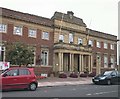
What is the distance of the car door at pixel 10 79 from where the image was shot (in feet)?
61.4

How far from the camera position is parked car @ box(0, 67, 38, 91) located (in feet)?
61.6

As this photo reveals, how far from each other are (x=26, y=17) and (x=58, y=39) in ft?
22.6

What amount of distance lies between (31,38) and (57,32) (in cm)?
536

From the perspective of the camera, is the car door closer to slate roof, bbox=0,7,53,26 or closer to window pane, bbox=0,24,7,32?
window pane, bbox=0,24,7,32

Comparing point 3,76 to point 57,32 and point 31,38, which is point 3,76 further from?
point 57,32

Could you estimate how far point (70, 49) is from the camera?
136ft

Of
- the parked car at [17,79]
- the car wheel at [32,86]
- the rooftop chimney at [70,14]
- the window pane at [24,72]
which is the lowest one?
the car wheel at [32,86]

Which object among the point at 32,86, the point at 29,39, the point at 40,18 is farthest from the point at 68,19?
the point at 32,86

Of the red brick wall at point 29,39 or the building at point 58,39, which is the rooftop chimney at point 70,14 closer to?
the building at point 58,39

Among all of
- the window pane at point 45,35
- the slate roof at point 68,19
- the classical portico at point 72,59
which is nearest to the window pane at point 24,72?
the window pane at point 45,35

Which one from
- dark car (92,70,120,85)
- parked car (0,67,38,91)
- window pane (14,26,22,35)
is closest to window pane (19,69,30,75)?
parked car (0,67,38,91)

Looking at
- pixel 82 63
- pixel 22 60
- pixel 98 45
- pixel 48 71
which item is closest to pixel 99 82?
pixel 22 60

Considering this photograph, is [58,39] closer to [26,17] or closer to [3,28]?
[26,17]

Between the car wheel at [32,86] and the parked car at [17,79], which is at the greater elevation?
the parked car at [17,79]
